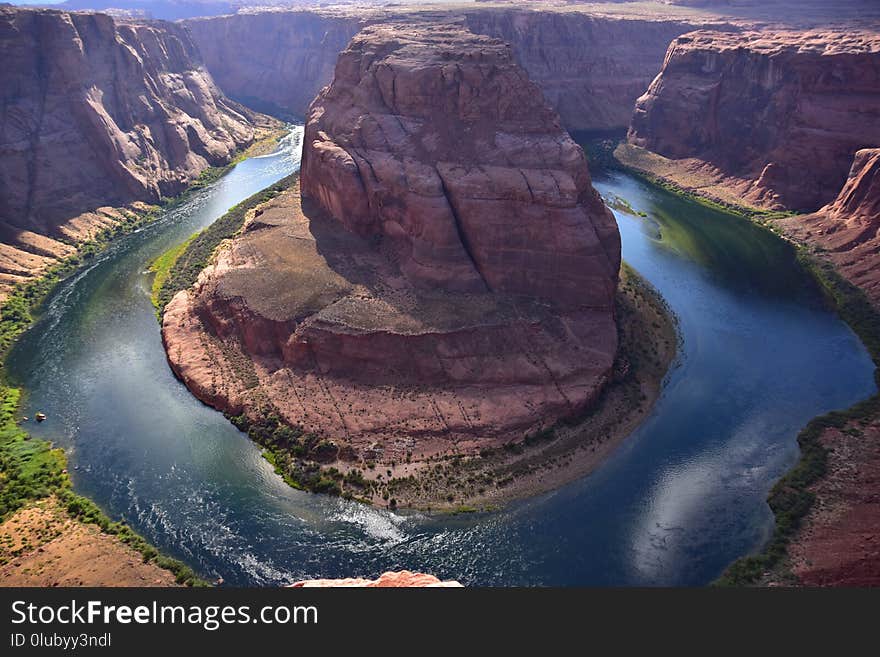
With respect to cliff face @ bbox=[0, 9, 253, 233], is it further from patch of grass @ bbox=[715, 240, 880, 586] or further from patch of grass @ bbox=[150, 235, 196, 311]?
patch of grass @ bbox=[715, 240, 880, 586]

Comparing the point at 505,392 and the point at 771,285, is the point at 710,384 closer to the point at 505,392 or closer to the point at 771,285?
the point at 505,392

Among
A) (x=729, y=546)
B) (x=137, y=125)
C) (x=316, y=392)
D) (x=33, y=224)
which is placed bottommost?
(x=729, y=546)

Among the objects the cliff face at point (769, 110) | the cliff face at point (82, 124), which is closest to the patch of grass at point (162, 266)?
the cliff face at point (82, 124)

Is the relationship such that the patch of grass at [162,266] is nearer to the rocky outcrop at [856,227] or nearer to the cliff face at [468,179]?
the cliff face at [468,179]

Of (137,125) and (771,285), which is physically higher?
(137,125)

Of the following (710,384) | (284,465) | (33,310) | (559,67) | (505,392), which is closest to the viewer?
(284,465)

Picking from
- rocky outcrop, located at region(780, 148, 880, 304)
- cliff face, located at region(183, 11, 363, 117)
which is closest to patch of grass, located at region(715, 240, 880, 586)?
rocky outcrop, located at region(780, 148, 880, 304)

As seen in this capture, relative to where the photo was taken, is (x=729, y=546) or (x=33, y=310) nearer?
(x=729, y=546)

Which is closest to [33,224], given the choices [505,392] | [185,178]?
[185,178]

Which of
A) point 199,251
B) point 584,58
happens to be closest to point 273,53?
point 584,58
